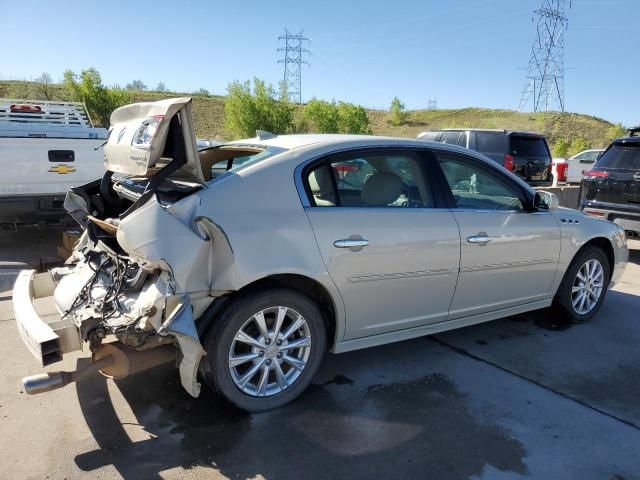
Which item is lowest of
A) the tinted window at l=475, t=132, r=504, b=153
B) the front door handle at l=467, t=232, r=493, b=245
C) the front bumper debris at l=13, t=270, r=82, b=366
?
the front bumper debris at l=13, t=270, r=82, b=366

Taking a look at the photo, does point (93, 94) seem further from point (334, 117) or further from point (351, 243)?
point (351, 243)

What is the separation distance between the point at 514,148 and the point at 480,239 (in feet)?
28.7

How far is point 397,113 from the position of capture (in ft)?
249

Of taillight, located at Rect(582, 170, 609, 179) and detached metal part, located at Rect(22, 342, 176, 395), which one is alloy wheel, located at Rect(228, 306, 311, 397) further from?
taillight, located at Rect(582, 170, 609, 179)

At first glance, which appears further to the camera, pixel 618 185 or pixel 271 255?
pixel 618 185

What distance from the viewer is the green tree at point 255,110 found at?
3997 cm

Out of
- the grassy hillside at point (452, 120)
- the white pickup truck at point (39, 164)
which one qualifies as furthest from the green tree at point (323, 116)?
the white pickup truck at point (39, 164)

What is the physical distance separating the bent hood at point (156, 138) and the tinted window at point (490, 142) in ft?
32.2

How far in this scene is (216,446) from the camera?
2.91m

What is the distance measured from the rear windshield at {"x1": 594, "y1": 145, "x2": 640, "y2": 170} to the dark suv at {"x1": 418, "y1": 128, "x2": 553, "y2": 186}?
333 cm

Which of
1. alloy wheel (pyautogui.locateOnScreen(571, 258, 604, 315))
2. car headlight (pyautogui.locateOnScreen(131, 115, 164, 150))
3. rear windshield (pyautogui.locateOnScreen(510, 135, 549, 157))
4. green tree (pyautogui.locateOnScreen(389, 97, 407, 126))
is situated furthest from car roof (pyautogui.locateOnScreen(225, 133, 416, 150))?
green tree (pyautogui.locateOnScreen(389, 97, 407, 126))

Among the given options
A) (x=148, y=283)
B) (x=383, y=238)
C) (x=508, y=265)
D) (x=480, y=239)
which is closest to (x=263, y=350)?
(x=148, y=283)

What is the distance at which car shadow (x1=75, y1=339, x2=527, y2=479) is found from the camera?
277 centimetres

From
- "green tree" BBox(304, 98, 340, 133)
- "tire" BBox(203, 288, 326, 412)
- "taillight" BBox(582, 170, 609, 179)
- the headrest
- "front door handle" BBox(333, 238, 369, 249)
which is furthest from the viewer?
"green tree" BBox(304, 98, 340, 133)
